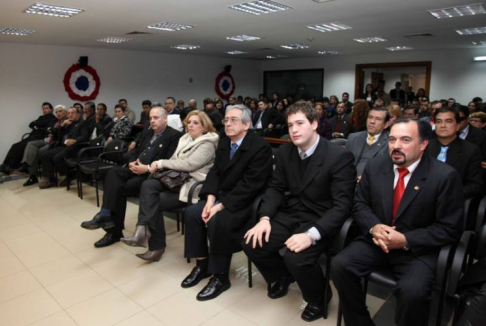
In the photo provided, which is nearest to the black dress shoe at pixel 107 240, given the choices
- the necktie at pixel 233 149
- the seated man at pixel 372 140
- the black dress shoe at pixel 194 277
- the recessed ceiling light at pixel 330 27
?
the black dress shoe at pixel 194 277

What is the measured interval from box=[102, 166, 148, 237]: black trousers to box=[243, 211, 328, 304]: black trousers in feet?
5.10

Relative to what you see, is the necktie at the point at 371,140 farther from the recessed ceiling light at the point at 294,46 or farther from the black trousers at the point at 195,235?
the recessed ceiling light at the point at 294,46

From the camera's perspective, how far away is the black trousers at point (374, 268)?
167 centimetres

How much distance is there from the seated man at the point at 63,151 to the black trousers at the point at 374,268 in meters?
4.83

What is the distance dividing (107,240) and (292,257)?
7.03 feet

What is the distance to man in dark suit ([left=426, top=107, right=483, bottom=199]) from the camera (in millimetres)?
2551

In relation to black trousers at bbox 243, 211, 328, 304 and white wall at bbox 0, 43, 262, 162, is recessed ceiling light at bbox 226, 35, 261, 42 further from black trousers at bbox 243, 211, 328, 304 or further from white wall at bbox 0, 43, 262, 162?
black trousers at bbox 243, 211, 328, 304

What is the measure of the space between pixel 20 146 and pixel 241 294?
6.28 m

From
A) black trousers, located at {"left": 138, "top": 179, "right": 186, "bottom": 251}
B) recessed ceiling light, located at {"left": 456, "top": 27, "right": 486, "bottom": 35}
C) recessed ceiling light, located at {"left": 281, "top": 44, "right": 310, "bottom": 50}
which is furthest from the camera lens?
recessed ceiling light, located at {"left": 281, "top": 44, "right": 310, "bottom": 50}

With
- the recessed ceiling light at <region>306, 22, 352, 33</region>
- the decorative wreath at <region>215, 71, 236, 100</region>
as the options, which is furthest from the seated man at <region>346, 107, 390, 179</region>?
the decorative wreath at <region>215, 71, 236, 100</region>

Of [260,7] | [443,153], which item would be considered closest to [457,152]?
[443,153]

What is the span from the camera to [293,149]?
2.41 metres

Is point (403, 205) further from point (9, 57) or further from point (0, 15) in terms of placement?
point (9, 57)

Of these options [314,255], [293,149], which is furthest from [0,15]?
[314,255]
